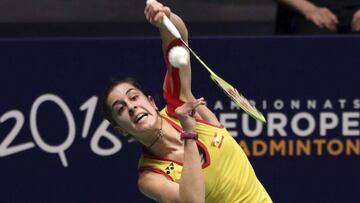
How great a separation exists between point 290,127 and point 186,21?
915mm

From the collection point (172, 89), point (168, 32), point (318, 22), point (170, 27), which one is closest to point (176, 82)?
point (172, 89)

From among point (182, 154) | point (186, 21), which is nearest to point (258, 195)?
point (182, 154)

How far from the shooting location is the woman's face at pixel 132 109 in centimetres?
502

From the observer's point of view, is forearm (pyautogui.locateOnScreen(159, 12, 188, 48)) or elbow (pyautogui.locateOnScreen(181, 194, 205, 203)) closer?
elbow (pyautogui.locateOnScreen(181, 194, 205, 203))

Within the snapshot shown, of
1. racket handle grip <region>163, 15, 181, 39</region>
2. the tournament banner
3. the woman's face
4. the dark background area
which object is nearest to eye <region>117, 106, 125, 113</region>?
the woman's face

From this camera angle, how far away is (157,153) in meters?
5.25

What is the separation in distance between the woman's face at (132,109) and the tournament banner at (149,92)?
1.56 m

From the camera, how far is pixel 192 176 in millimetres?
4902

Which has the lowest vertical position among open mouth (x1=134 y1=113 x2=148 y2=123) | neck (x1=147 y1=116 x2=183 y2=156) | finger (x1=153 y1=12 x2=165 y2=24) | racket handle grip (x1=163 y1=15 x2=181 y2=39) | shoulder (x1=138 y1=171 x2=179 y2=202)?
shoulder (x1=138 y1=171 x2=179 y2=202)

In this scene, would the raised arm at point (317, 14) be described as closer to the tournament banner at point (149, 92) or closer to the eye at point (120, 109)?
the tournament banner at point (149, 92)

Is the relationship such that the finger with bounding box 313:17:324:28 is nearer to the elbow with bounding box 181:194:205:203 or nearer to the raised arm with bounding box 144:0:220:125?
the raised arm with bounding box 144:0:220:125

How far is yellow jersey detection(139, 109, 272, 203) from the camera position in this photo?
5.23 m

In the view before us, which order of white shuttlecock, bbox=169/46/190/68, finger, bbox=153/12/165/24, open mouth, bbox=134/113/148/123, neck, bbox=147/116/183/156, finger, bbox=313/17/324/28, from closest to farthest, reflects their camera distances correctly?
white shuttlecock, bbox=169/46/190/68, finger, bbox=153/12/165/24, open mouth, bbox=134/113/148/123, neck, bbox=147/116/183/156, finger, bbox=313/17/324/28

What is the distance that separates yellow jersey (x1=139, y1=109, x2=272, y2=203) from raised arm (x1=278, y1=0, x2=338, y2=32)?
1.73 m
